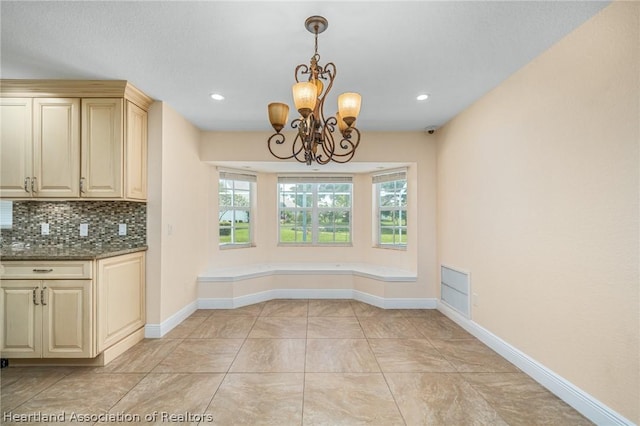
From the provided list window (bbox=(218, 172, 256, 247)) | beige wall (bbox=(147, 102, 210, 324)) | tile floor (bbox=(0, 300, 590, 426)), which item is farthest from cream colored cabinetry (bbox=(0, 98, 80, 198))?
window (bbox=(218, 172, 256, 247))

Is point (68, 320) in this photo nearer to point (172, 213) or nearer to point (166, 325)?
point (166, 325)

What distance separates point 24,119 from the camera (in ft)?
8.56

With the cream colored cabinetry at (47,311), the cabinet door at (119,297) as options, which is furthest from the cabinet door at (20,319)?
the cabinet door at (119,297)

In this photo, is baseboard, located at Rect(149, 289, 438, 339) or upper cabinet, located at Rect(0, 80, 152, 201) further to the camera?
baseboard, located at Rect(149, 289, 438, 339)

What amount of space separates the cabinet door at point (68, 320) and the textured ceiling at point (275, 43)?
1.84 meters

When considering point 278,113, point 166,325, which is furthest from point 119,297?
point 278,113

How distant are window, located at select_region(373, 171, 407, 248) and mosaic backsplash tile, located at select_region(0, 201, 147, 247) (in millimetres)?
3431

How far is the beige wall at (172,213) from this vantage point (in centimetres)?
299

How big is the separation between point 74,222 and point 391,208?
4.13 m

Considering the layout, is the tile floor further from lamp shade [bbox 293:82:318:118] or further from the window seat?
lamp shade [bbox 293:82:318:118]

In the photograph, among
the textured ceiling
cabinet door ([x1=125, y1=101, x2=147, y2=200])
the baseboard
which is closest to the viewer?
the textured ceiling

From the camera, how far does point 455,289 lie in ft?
11.2

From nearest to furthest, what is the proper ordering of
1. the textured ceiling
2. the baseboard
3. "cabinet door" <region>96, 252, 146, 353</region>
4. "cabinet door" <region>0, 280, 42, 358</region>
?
the textured ceiling < "cabinet door" <region>0, 280, 42, 358</region> < "cabinet door" <region>96, 252, 146, 353</region> < the baseboard

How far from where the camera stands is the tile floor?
71.6 inches
